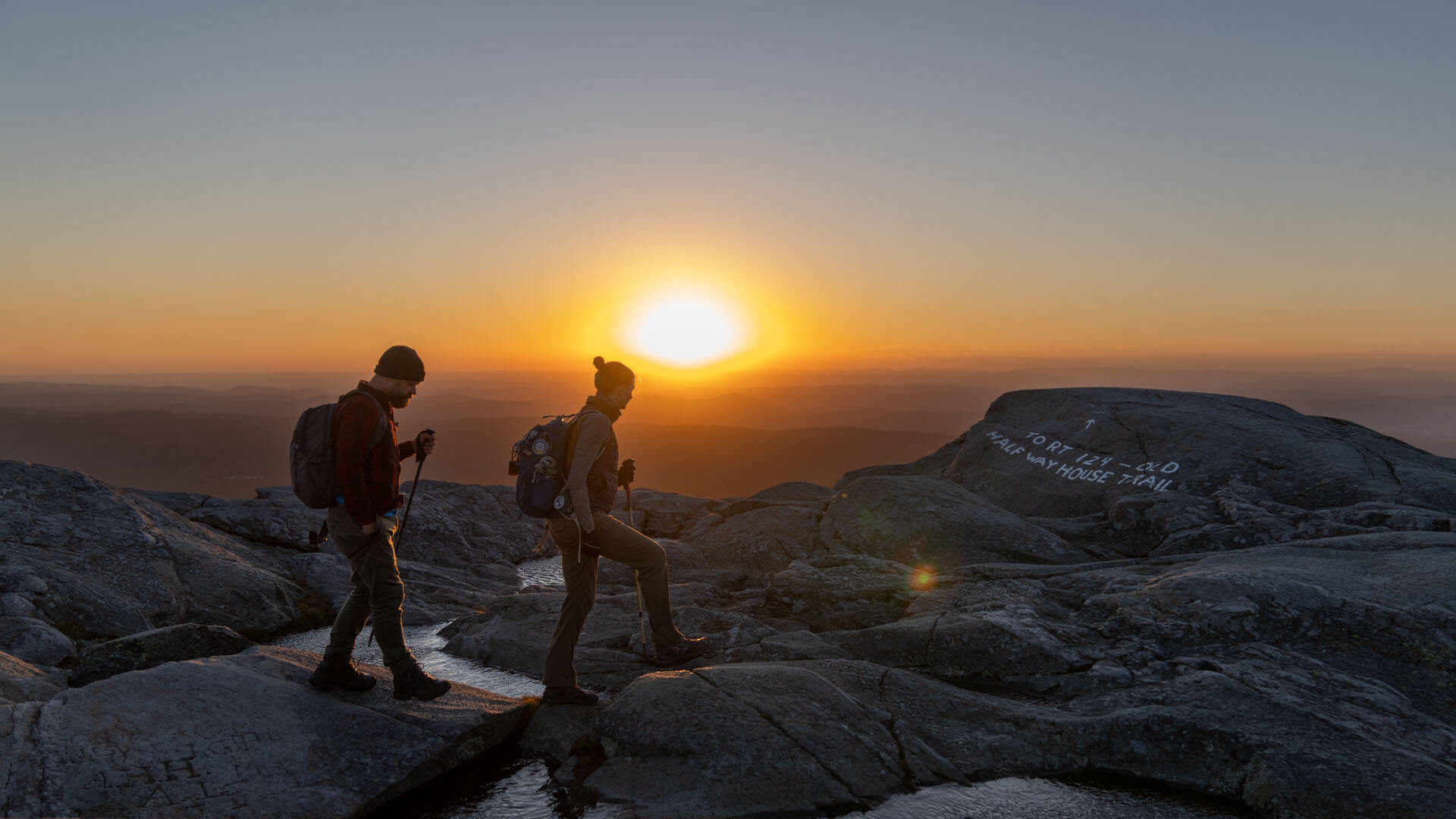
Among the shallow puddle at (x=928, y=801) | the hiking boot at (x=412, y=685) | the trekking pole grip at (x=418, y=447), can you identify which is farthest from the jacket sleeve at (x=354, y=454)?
the shallow puddle at (x=928, y=801)

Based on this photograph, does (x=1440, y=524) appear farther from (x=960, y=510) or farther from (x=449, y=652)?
(x=449, y=652)

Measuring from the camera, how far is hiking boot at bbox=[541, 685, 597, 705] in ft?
24.6

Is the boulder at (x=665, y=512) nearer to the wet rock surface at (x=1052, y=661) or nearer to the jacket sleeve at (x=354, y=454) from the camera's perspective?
the wet rock surface at (x=1052, y=661)

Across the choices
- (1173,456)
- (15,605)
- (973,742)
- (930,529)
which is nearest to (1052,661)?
(973,742)

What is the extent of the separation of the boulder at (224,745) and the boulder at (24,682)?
970 mm

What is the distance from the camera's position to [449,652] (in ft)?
34.9

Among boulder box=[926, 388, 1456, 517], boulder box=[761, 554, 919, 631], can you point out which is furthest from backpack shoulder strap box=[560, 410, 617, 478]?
boulder box=[926, 388, 1456, 517]

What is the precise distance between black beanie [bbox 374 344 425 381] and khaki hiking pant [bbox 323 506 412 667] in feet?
4.21

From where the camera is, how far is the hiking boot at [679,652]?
335 inches

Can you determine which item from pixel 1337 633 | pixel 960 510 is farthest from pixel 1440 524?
pixel 960 510

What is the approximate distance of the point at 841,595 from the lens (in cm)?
1046

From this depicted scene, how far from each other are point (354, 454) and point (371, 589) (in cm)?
131

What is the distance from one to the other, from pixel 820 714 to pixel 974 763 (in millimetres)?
1410

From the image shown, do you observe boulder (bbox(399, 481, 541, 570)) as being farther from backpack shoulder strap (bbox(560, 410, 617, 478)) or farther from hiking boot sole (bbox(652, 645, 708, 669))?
backpack shoulder strap (bbox(560, 410, 617, 478))
